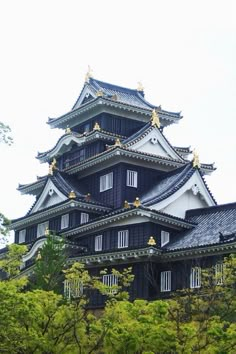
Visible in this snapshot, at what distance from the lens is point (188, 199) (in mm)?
46219

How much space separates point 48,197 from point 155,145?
912 cm

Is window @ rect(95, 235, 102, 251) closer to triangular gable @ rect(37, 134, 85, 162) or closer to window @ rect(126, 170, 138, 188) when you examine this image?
A: window @ rect(126, 170, 138, 188)

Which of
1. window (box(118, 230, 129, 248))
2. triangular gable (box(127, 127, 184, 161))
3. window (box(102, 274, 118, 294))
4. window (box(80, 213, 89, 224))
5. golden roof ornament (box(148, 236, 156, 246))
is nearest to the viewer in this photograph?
golden roof ornament (box(148, 236, 156, 246))

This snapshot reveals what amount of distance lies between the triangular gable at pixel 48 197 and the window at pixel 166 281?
12021 mm

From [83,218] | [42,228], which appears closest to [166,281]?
[83,218]

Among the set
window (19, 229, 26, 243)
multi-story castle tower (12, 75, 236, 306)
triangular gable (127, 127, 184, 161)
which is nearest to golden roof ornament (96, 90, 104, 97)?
multi-story castle tower (12, 75, 236, 306)

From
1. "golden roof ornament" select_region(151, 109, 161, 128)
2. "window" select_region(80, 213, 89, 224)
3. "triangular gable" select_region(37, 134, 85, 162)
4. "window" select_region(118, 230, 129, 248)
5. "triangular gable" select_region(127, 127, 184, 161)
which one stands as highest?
"golden roof ornament" select_region(151, 109, 161, 128)

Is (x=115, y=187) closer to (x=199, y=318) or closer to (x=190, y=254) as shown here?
(x=190, y=254)

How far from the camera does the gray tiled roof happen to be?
128 feet

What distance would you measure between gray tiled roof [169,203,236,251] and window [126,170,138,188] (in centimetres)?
533

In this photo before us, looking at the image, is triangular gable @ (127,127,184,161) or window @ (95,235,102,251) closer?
window @ (95,235,102,251)

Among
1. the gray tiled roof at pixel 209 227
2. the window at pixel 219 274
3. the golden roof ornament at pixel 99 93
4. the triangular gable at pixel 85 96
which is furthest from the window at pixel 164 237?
the triangular gable at pixel 85 96

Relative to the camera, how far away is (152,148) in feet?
163

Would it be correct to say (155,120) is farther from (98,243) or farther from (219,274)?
(219,274)
